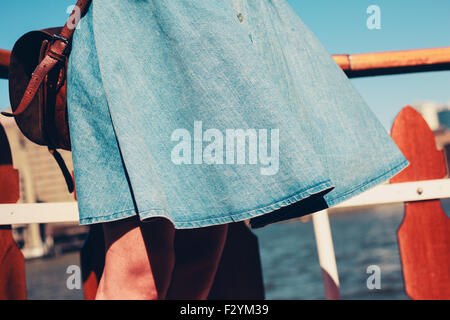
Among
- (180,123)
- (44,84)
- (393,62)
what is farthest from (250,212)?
(393,62)

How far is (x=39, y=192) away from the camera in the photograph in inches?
2923

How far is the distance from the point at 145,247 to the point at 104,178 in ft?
0.62

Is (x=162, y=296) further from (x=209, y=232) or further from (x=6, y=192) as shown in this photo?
(x=6, y=192)

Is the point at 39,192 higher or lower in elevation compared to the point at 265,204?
higher

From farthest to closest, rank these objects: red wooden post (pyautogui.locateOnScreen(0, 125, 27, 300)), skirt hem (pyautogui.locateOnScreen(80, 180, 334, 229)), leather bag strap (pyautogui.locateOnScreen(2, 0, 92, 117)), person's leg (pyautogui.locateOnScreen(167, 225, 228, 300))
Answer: red wooden post (pyautogui.locateOnScreen(0, 125, 27, 300)), person's leg (pyautogui.locateOnScreen(167, 225, 228, 300)), leather bag strap (pyautogui.locateOnScreen(2, 0, 92, 117)), skirt hem (pyautogui.locateOnScreen(80, 180, 334, 229))

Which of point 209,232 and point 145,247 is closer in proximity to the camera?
point 145,247

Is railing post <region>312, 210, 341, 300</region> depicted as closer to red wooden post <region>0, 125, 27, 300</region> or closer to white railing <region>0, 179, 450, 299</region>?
white railing <region>0, 179, 450, 299</region>

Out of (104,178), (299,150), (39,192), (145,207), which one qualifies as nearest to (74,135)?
(104,178)

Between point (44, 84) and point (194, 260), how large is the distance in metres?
0.70

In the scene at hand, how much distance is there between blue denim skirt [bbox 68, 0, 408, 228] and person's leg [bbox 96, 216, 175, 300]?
0.22 ft

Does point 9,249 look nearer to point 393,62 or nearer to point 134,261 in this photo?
point 134,261

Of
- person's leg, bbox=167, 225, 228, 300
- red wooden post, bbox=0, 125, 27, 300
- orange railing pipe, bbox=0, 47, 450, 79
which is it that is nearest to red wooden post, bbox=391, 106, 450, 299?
orange railing pipe, bbox=0, 47, 450, 79

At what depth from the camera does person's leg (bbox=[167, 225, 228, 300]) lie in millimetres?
1321

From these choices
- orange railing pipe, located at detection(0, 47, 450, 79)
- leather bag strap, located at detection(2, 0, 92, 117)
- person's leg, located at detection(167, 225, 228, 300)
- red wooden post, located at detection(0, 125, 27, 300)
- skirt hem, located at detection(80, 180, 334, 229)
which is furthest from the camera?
orange railing pipe, located at detection(0, 47, 450, 79)
